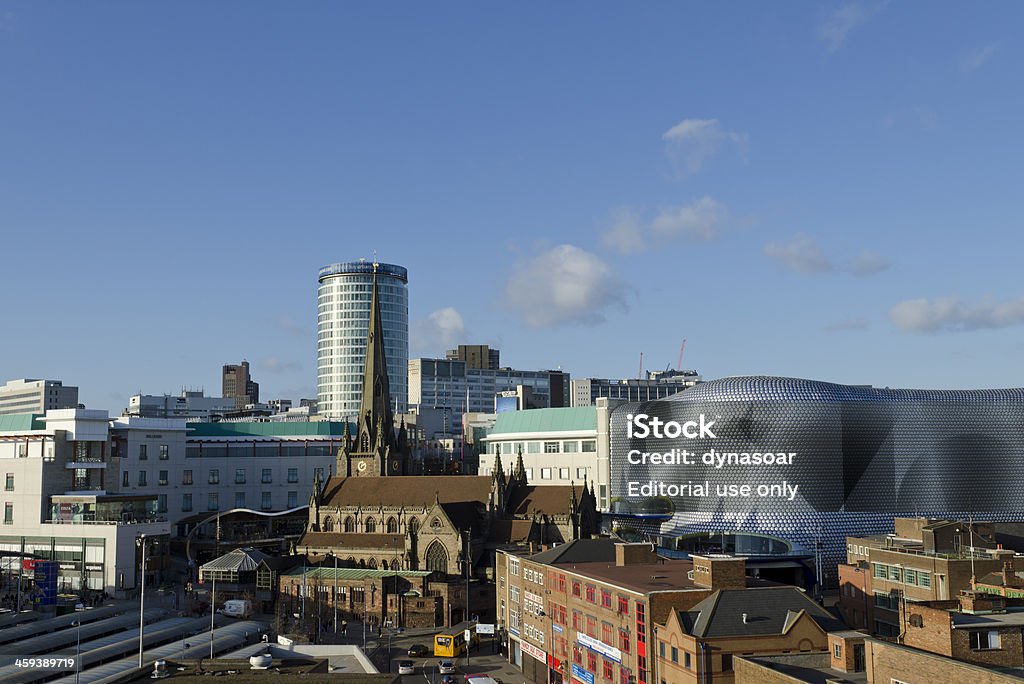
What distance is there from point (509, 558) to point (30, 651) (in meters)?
47.5

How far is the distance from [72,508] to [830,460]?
108005 millimetres

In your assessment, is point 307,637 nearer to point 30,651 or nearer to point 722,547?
point 30,651

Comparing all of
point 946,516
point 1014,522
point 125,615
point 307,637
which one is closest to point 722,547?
point 946,516

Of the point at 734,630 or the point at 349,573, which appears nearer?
the point at 734,630

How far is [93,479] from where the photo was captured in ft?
500

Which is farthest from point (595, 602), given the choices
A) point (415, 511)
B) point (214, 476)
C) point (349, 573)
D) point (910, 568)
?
point (214, 476)

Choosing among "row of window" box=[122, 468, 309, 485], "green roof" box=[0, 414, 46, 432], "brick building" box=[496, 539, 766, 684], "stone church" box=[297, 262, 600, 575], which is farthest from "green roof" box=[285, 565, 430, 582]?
"green roof" box=[0, 414, 46, 432]

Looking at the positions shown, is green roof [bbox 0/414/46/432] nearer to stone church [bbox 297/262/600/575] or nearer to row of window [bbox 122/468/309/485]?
row of window [bbox 122/468/309/485]

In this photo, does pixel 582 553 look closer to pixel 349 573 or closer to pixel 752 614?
pixel 752 614

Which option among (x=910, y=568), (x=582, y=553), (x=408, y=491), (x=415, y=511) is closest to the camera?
(x=910, y=568)

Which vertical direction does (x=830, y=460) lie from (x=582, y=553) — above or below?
above

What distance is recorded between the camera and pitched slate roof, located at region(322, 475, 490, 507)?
14000 cm

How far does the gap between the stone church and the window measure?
A: 76750 mm

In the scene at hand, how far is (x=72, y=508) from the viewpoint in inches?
5531
